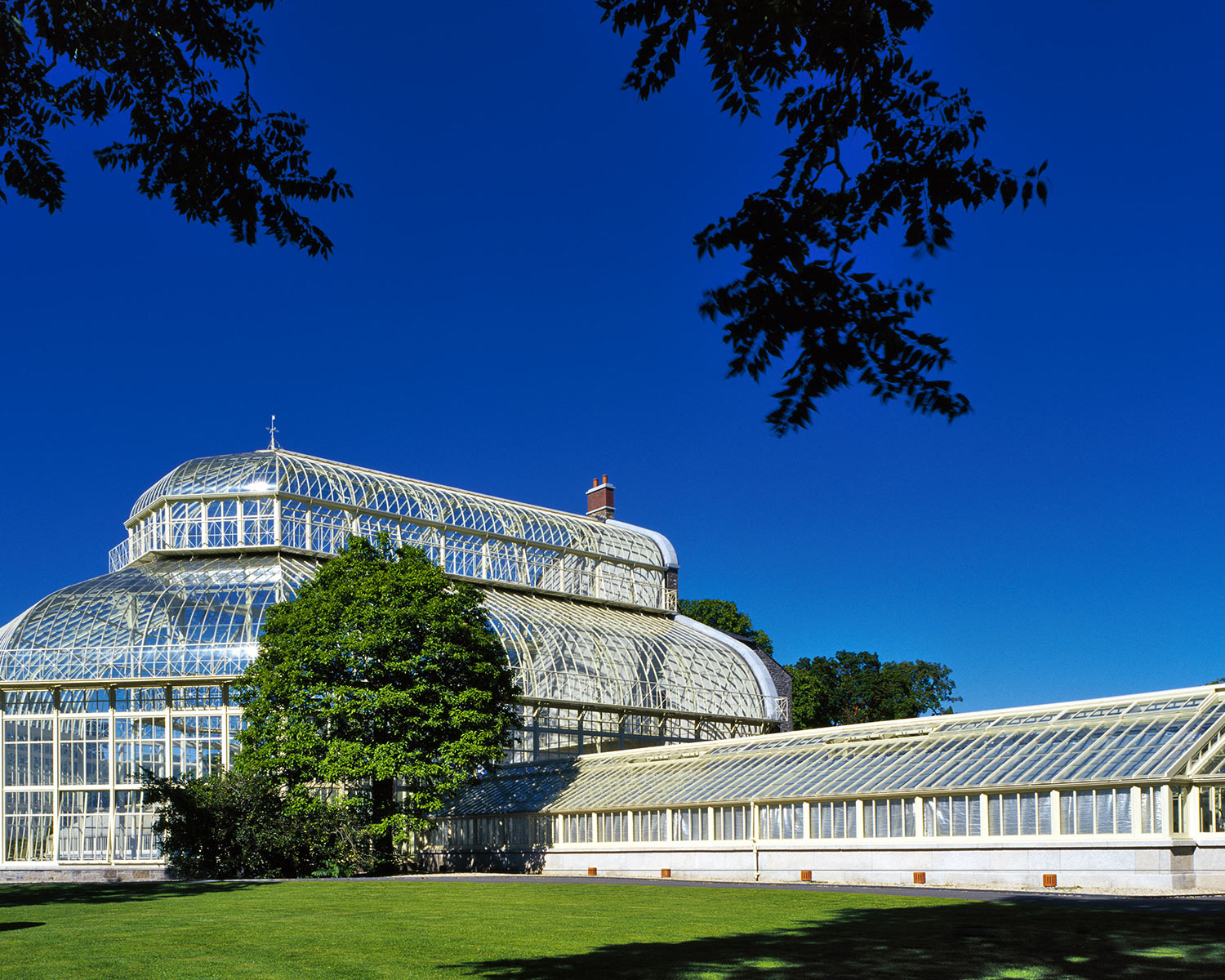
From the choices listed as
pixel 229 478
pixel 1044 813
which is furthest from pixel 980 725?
pixel 229 478

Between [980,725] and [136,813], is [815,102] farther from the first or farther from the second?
[136,813]

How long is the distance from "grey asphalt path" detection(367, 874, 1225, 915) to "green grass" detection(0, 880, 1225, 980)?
1.08 m

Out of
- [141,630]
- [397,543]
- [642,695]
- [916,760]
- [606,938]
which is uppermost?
[397,543]

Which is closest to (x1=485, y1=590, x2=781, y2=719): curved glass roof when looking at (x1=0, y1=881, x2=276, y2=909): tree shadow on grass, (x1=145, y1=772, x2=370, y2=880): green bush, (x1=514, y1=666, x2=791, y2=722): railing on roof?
(x1=514, y1=666, x2=791, y2=722): railing on roof

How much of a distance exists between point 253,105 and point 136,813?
1295 inches

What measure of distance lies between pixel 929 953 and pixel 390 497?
42116 mm

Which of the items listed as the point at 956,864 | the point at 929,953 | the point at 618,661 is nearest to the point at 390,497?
the point at 618,661

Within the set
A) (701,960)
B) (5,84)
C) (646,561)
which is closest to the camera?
(5,84)

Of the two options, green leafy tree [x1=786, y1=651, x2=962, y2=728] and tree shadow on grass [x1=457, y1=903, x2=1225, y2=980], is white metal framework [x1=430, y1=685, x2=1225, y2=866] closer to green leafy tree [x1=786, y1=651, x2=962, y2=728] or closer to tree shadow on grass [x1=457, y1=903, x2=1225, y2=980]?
tree shadow on grass [x1=457, y1=903, x2=1225, y2=980]

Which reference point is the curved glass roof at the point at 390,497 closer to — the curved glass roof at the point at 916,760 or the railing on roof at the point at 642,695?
the railing on roof at the point at 642,695

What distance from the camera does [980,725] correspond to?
1177 inches

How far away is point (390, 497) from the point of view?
52.7 metres

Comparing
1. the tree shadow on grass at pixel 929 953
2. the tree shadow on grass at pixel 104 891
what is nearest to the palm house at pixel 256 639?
the tree shadow on grass at pixel 104 891

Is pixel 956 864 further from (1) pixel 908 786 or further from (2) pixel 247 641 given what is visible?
(2) pixel 247 641
